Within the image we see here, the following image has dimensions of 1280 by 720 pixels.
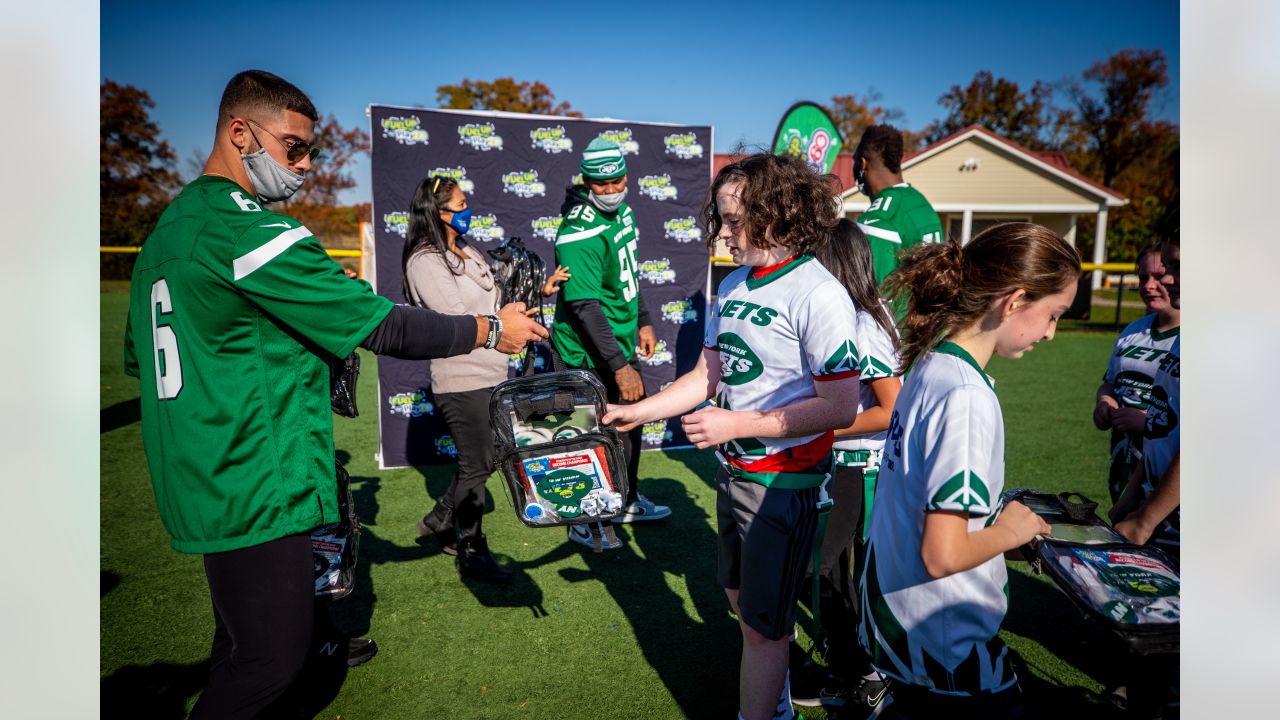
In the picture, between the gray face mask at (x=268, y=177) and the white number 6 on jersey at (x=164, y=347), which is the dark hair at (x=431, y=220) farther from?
the white number 6 on jersey at (x=164, y=347)

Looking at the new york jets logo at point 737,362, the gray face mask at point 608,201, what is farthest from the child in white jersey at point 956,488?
the gray face mask at point 608,201

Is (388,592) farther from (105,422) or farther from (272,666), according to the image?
(105,422)

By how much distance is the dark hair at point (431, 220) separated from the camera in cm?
417

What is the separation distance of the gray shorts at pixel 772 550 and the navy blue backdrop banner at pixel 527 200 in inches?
186

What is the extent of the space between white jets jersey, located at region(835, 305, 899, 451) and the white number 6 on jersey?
7.00 feet

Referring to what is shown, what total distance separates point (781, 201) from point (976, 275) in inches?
26.3

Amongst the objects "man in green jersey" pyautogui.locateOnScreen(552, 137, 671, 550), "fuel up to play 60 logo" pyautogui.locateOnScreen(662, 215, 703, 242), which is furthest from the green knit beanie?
"fuel up to play 60 logo" pyautogui.locateOnScreen(662, 215, 703, 242)

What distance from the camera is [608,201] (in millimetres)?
4785

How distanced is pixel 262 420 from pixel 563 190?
510 cm

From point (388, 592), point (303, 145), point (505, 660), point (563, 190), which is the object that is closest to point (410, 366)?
point (563, 190)

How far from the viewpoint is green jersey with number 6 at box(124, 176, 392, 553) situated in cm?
203

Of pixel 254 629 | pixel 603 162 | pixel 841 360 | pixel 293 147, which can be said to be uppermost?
pixel 603 162

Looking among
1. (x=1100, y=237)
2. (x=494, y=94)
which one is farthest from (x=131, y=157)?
(x=1100, y=237)

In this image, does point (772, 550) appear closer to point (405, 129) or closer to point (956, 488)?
point (956, 488)
